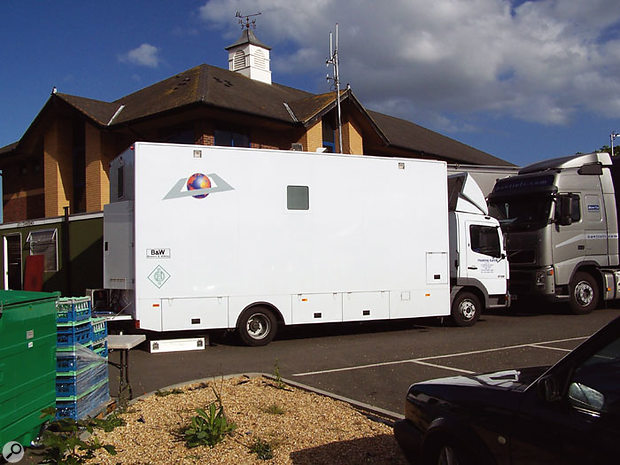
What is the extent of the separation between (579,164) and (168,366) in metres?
12.6

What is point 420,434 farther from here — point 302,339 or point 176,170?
point 302,339

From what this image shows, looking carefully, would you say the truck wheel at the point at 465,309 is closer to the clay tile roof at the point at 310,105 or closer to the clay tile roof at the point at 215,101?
the clay tile roof at the point at 215,101

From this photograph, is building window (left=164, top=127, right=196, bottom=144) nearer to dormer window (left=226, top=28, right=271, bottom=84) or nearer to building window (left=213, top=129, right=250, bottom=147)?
building window (left=213, top=129, right=250, bottom=147)

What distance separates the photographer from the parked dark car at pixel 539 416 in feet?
9.34

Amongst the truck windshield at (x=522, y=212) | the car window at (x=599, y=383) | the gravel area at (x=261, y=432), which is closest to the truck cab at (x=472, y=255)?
the truck windshield at (x=522, y=212)

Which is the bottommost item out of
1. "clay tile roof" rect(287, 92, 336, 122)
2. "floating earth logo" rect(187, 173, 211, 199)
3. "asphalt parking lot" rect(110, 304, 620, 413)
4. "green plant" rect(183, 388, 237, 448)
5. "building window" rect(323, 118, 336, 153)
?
"asphalt parking lot" rect(110, 304, 620, 413)

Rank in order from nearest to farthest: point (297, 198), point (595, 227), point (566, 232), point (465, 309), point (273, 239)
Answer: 1. point (273, 239)
2. point (297, 198)
3. point (465, 309)
4. point (566, 232)
5. point (595, 227)

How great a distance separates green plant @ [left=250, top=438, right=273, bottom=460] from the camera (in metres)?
4.75

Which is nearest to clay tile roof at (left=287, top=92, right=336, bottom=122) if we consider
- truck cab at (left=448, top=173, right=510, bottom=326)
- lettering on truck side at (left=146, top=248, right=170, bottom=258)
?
truck cab at (left=448, top=173, right=510, bottom=326)

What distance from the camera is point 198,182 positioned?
1116cm

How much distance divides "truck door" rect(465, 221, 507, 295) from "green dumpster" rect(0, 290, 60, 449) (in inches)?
403

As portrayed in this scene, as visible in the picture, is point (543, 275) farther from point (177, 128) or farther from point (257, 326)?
point (177, 128)

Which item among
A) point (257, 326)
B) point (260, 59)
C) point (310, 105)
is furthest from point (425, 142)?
point (257, 326)

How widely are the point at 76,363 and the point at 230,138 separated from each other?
17322mm
